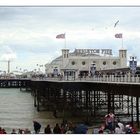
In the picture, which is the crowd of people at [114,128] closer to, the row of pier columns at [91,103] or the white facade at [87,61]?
the row of pier columns at [91,103]

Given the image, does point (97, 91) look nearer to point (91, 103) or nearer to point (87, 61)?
point (91, 103)

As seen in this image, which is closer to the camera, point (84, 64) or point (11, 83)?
point (84, 64)

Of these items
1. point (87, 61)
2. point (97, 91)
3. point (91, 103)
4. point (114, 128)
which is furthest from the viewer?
point (87, 61)

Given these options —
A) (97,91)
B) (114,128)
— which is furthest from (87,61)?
(114,128)

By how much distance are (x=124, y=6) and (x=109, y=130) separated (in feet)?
14.3

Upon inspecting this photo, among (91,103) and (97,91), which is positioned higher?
(97,91)

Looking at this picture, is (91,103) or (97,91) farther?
(91,103)

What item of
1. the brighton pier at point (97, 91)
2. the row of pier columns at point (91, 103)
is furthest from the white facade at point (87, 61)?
the row of pier columns at point (91, 103)

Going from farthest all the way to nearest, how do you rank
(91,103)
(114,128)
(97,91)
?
1. (91,103)
2. (97,91)
3. (114,128)

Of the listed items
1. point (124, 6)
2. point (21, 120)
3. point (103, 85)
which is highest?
point (124, 6)

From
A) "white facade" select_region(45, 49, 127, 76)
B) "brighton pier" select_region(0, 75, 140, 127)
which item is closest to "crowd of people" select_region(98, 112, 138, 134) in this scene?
"brighton pier" select_region(0, 75, 140, 127)
